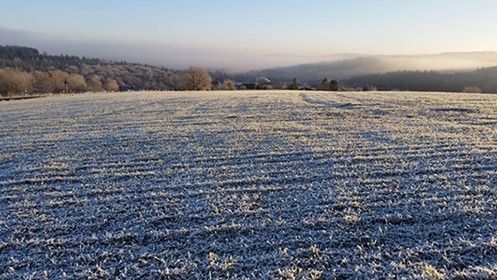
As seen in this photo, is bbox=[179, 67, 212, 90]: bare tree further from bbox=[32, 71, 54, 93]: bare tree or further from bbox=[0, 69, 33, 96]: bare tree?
bbox=[0, 69, 33, 96]: bare tree

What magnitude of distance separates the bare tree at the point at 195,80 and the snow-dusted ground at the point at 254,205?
6720 centimetres

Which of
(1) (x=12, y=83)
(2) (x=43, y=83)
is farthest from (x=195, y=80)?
(2) (x=43, y=83)

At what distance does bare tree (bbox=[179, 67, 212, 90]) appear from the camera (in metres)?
82.6

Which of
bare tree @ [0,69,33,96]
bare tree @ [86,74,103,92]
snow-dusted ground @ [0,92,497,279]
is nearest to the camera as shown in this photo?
snow-dusted ground @ [0,92,497,279]

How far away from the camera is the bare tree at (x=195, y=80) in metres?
82.6

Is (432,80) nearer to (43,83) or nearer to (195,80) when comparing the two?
(195,80)

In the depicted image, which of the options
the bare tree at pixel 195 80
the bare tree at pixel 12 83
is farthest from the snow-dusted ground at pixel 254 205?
the bare tree at pixel 12 83

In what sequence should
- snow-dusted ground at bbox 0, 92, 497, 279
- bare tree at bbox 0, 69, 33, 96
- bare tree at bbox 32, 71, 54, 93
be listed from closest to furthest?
snow-dusted ground at bbox 0, 92, 497, 279, bare tree at bbox 0, 69, 33, 96, bare tree at bbox 32, 71, 54, 93

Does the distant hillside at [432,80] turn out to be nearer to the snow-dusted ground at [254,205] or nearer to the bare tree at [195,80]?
the bare tree at [195,80]

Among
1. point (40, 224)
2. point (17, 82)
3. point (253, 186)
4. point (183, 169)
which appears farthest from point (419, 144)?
point (17, 82)

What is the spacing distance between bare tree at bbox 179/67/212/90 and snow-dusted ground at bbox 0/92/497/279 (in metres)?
67.2

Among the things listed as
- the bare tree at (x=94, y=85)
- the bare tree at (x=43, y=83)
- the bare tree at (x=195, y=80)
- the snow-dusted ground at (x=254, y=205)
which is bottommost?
the bare tree at (x=94, y=85)

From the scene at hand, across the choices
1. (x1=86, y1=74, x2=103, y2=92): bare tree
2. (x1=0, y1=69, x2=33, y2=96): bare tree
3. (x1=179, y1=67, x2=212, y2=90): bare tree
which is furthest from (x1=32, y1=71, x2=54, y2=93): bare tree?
(x1=179, y1=67, x2=212, y2=90): bare tree

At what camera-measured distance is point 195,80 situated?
8406 centimetres
